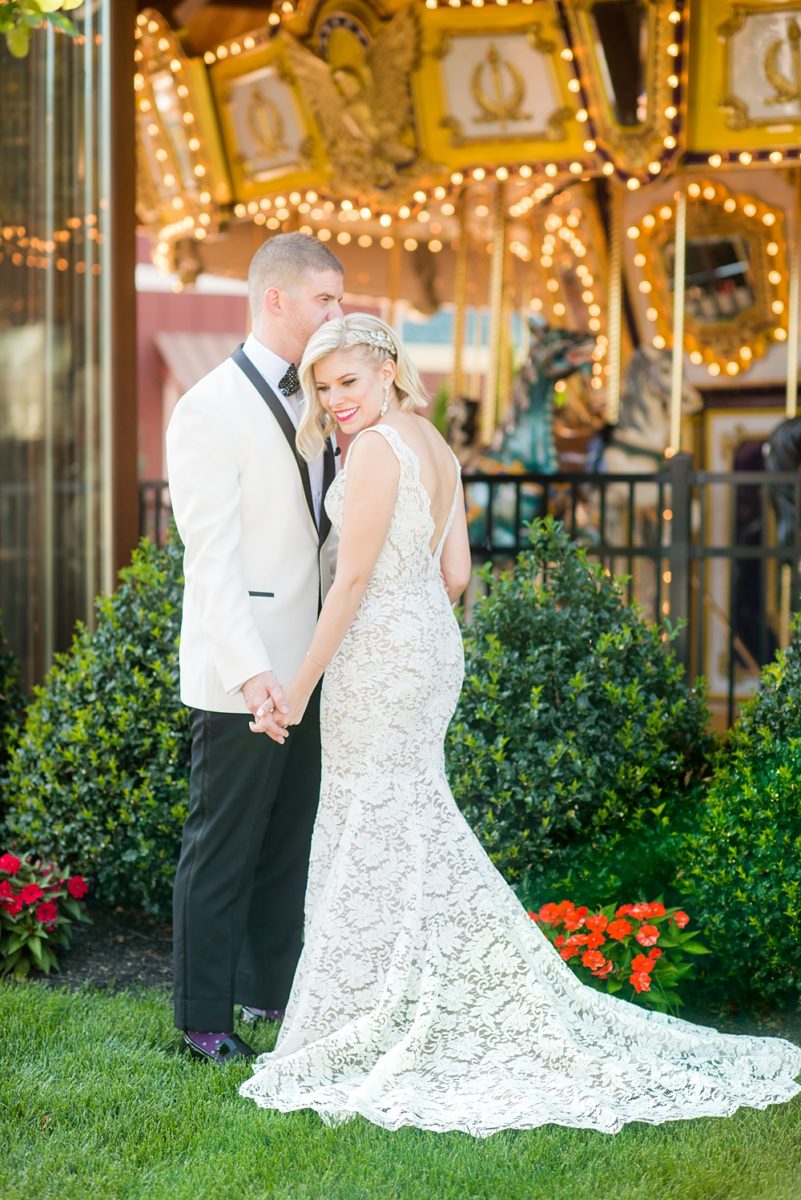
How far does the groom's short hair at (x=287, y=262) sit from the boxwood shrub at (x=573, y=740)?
1.49 m

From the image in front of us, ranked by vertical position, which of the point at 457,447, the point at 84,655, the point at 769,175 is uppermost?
the point at 769,175

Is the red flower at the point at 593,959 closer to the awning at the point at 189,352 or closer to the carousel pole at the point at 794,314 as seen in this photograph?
the carousel pole at the point at 794,314

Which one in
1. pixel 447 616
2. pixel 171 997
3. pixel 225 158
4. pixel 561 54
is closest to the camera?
pixel 447 616

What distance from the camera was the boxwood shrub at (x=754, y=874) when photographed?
4.12 meters

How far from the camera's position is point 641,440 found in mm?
9680

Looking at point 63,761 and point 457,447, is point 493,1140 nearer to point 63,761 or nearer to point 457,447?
point 63,761

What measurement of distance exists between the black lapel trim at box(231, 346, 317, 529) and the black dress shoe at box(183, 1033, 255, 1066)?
1423mm

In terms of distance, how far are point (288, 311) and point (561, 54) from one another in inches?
186

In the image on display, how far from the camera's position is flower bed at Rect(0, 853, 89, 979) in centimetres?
473

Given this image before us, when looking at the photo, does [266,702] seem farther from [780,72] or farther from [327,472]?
[780,72]

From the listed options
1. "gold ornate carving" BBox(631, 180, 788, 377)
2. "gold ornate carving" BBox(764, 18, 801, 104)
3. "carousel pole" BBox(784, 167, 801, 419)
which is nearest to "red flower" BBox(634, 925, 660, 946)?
"gold ornate carving" BBox(764, 18, 801, 104)

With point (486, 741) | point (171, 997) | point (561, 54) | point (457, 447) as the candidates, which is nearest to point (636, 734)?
point (486, 741)

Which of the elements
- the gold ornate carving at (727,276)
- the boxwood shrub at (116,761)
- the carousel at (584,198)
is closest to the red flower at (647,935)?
the boxwood shrub at (116,761)

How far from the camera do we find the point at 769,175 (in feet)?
32.7
